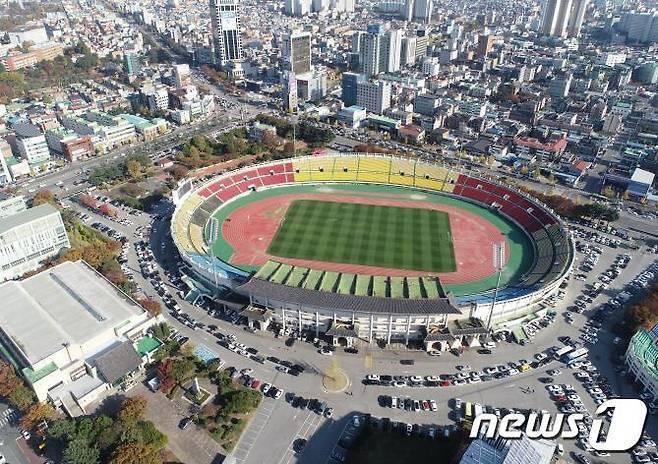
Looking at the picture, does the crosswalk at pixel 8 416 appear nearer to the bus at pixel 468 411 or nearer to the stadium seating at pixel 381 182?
the stadium seating at pixel 381 182

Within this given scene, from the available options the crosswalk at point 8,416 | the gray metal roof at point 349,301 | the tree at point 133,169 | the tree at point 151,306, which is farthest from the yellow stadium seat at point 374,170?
the crosswalk at point 8,416

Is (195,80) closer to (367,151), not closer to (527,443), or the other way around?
(367,151)

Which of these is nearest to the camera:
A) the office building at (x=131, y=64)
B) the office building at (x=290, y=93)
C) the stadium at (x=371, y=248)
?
the stadium at (x=371, y=248)

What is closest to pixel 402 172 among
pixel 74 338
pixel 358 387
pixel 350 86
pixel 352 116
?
pixel 352 116

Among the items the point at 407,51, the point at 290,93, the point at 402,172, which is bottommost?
the point at 402,172

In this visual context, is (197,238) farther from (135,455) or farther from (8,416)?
(135,455)

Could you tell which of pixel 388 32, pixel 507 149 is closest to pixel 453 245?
pixel 507 149

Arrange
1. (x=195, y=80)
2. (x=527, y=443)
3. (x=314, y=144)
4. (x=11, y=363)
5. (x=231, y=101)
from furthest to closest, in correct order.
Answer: (x=195, y=80) → (x=231, y=101) → (x=314, y=144) → (x=11, y=363) → (x=527, y=443)
